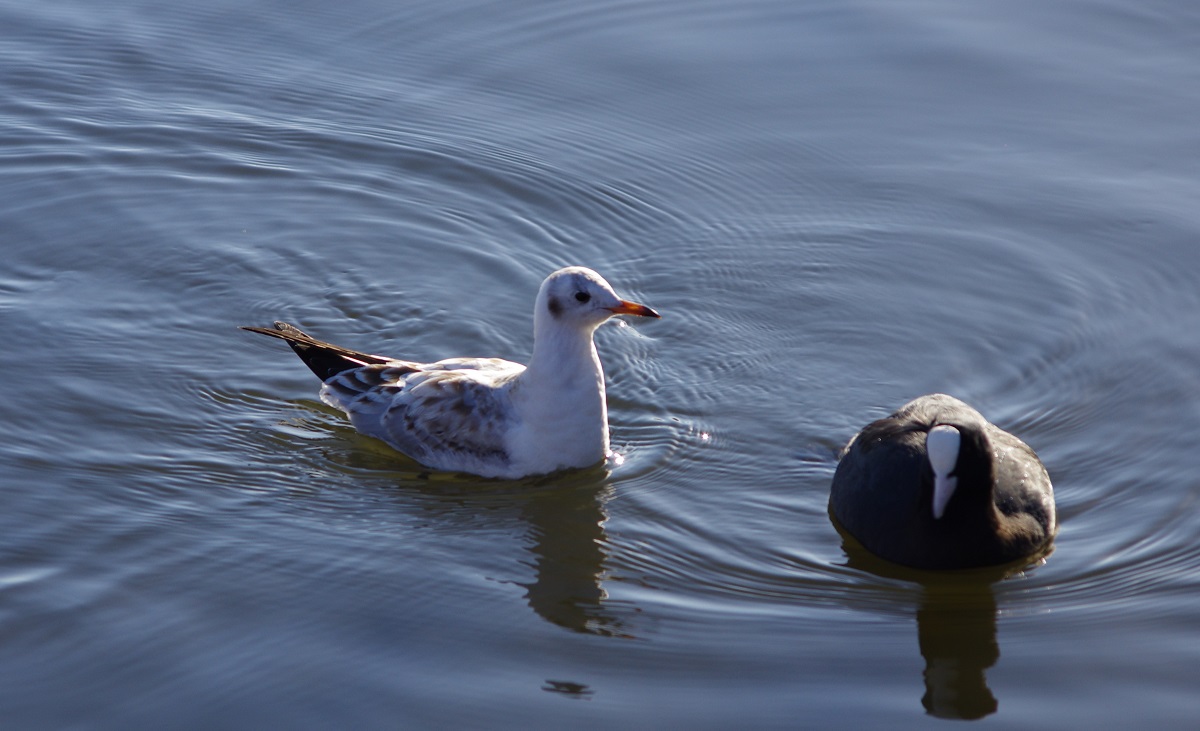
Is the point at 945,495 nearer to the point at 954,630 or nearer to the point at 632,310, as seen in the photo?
the point at 954,630

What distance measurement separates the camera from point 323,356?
9.63 metres

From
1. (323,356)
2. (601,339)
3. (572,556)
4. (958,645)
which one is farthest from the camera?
(601,339)

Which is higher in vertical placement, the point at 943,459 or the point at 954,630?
the point at 943,459

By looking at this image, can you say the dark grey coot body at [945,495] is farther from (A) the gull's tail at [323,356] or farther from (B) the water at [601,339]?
(A) the gull's tail at [323,356]

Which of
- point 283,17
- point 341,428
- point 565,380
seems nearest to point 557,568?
point 565,380

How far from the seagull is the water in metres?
0.22

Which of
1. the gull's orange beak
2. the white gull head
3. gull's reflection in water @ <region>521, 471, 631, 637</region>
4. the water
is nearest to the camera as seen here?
the water

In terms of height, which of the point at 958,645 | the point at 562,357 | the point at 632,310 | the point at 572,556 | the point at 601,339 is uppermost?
the point at 601,339

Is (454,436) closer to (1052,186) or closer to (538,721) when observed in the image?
(538,721)

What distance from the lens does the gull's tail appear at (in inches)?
377

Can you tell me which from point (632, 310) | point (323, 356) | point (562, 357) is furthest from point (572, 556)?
point (323, 356)

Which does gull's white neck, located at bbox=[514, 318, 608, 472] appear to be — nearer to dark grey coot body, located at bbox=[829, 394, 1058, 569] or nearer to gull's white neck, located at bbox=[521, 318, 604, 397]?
gull's white neck, located at bbox=[521, 318, 604, 397]

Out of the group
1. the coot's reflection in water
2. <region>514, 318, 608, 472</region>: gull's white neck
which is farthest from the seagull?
the coot's reflection in water

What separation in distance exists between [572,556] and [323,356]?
241cm
